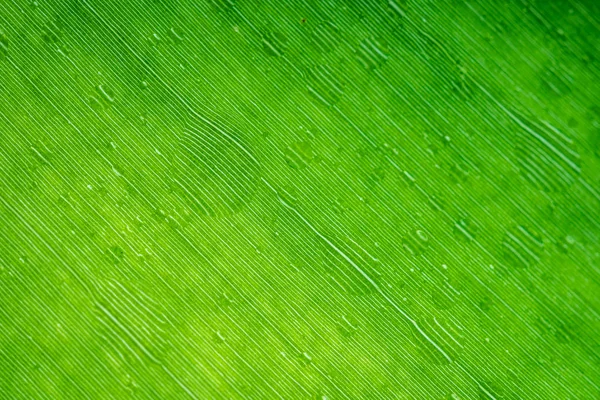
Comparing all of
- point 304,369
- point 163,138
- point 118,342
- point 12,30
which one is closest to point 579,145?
point 304,369

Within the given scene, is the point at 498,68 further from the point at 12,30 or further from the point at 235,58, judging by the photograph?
the point at 12,30

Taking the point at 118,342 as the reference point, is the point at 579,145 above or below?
above

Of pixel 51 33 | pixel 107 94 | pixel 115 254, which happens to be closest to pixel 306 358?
pixel 115 254

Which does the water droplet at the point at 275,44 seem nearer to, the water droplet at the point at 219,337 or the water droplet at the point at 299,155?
the water droplet at the point at 299,155

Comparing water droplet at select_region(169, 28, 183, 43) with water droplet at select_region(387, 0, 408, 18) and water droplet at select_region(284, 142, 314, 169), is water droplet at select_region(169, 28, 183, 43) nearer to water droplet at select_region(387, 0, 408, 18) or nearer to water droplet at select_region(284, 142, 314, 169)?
water droplet at select_region(284, 142, 314, 169)

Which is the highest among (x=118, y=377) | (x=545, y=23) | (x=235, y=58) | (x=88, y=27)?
(x=545, y=23)

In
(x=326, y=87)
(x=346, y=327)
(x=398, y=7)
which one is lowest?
(x=346, y=327)

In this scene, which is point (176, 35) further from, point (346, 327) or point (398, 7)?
point (346, 327)

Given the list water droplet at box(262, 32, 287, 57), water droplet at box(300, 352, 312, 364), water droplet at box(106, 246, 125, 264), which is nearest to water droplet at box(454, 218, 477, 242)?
water droplet at box(300, 352, 312, 364)

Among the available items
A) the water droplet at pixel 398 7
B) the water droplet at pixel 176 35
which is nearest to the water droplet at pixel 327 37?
the water droplet at pixel 398 7
